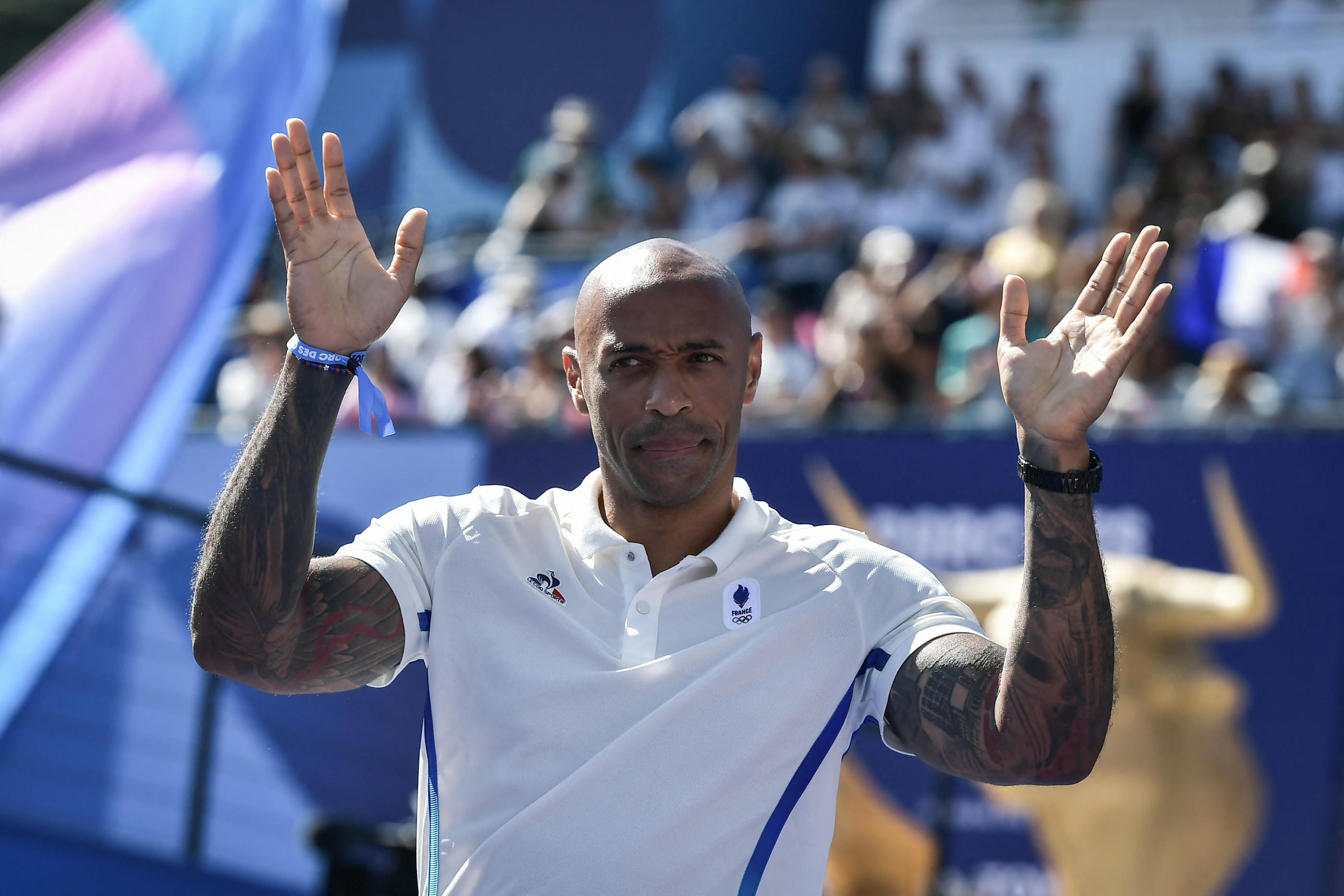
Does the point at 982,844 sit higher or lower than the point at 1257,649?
lower

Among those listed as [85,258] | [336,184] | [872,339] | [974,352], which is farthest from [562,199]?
[336,184]

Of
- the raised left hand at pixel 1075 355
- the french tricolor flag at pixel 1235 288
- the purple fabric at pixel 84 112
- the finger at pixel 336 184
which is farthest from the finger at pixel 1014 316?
the french tricolor flag at pixel 1235 288

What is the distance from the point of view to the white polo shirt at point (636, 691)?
2199 millimetres

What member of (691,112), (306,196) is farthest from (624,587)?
(691,112)

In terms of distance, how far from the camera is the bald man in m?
2.15

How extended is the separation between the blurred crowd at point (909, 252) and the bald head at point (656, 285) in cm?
409

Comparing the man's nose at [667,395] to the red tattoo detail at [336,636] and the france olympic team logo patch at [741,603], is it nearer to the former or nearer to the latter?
the france olympic team logo patch at [741,603]

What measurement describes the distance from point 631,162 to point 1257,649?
695 centimetres

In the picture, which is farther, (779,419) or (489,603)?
(779,419)

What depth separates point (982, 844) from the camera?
614 cm

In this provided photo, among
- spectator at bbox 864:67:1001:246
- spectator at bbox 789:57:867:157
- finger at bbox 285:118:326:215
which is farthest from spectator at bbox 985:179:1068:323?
finger at bbox 285:118:326:215

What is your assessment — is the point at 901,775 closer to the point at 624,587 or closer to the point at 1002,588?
the point at 1002,588

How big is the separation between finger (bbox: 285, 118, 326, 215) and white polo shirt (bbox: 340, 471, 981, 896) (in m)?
0.50

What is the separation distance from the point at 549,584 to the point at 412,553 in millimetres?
224
